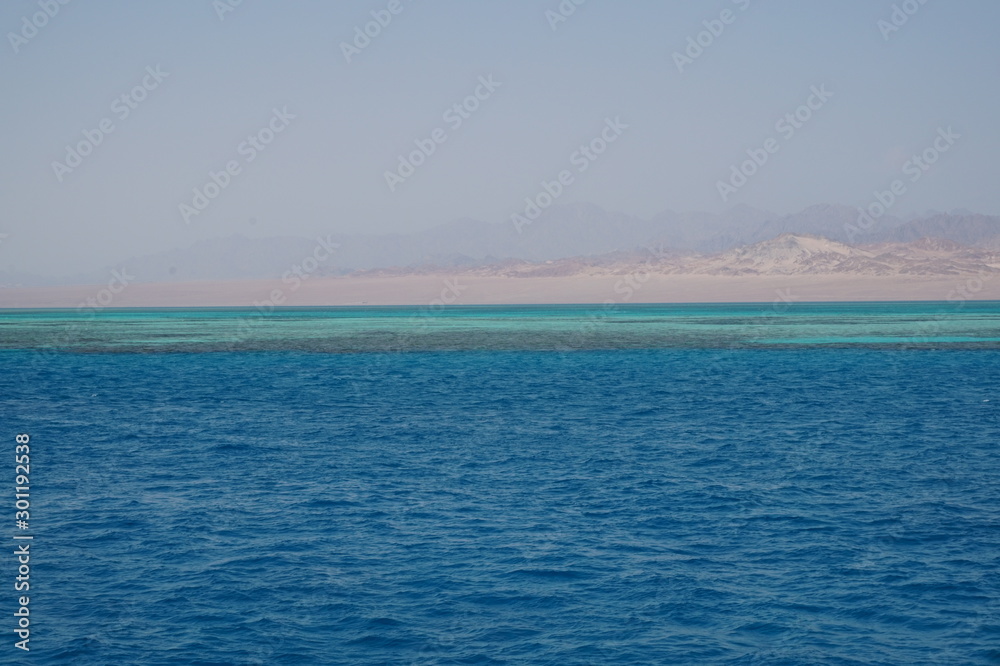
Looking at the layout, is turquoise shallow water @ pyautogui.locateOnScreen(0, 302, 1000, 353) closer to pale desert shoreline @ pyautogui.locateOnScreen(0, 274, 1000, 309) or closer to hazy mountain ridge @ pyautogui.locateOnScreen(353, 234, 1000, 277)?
pale desert shoreline @ pyautogui.locateOnScreen(0, 274, 1000, 309)

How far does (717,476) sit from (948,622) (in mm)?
7746

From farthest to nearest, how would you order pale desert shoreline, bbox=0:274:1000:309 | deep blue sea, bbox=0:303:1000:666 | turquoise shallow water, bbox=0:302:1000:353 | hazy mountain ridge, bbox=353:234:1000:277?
hazy mountain ridge, bbox=353:234:1000:277
pale desert shoreline, bbox=0:274:1000:309
turquoise shallow water, bbox=0:302:1000:353
deep blue sea, bbox=0:303:1000:666

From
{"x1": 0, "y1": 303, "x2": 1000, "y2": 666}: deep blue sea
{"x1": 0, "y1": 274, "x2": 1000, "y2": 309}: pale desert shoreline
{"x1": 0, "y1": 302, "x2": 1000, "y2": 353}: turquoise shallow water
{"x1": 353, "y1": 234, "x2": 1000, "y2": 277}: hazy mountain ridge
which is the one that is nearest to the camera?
A: {"x1": 0, "y1": 303, "x2": 1000, "y2": 666}: deep blue sea

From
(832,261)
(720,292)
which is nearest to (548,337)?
(720,292)

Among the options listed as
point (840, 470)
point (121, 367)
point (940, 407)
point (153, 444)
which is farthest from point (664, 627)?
point (121, 367)

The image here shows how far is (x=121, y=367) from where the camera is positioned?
1901 inches

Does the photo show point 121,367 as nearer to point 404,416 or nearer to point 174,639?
point 404,416

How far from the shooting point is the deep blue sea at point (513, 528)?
10766mm

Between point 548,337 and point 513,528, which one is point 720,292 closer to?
point 548,337

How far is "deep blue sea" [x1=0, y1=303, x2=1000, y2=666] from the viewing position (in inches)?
424

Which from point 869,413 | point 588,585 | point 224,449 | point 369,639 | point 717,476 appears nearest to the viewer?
point 369,639

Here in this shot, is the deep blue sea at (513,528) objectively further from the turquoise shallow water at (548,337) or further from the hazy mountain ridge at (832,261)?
the hazy mountain ridge at (832,261)

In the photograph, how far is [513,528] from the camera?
1485cm

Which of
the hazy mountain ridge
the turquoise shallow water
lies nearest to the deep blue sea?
the turquoise shallow water
